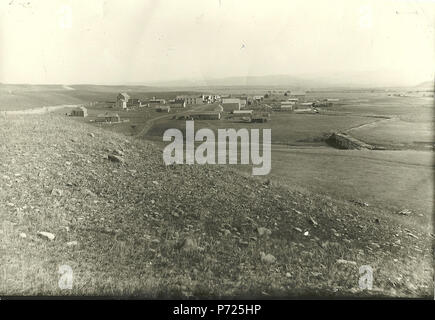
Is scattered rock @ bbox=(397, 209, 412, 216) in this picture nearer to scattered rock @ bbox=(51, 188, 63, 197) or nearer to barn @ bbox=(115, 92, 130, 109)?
scattered rock @ bbox=(51, 188, 63, 197)

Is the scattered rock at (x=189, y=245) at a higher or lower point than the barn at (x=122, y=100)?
lower

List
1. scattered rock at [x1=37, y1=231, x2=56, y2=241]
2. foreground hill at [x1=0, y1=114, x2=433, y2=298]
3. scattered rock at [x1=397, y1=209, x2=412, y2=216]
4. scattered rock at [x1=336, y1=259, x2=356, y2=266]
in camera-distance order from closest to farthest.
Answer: foreground hill at [x1=0, y1=114, x2=433, y2=298]
scattered rock at [x1=37, y1=231, x2=56, y2=241]
scattered rock at [x1=336, y1=259, x2=356, y2=266]
scattered rock at [x1=397, y1=209, x2=412, y2=216]

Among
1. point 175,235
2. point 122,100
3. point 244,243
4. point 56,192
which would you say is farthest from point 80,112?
point 244,243

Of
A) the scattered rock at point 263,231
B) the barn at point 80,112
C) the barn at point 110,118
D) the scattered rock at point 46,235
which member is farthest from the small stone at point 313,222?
the barn at point 80,112

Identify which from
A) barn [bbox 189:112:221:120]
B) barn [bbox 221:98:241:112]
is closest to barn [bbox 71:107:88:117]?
barn [bbox 189:112:221:120]

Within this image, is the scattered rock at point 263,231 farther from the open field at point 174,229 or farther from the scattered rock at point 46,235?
the scattered rock at point 46,235

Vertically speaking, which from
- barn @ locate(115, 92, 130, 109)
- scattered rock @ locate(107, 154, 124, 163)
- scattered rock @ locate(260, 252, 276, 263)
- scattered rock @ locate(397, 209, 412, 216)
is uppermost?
barn @ locate(115, 92, 130, 109)

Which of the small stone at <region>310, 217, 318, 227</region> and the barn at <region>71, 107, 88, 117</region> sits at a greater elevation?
the barn at <region>71, 107, 88, 117</region>

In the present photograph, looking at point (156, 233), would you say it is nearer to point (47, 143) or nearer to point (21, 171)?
point (21, 171)
